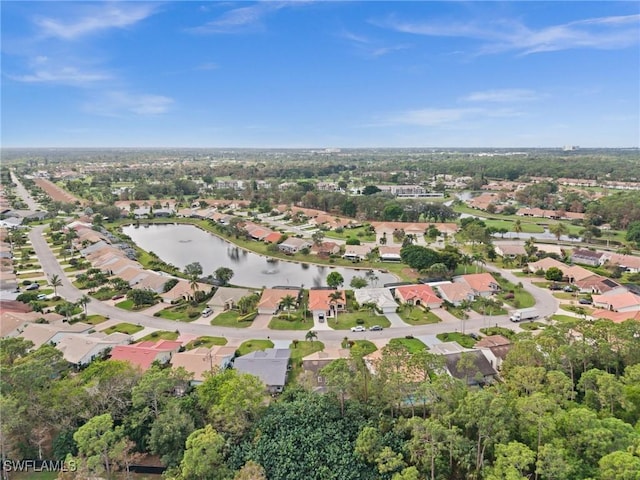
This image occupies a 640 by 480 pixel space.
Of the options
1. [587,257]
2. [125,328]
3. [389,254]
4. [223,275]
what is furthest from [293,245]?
[587,257]

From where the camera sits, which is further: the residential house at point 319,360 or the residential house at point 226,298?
the residential house at point 226,298

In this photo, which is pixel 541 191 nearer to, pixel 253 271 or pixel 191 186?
pixel 253 271

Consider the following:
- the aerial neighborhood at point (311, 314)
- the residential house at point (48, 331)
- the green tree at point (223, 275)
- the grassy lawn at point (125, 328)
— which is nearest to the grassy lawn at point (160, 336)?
the aerial neighborhood at point (311, 314)

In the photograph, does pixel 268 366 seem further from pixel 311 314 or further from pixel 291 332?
pixel 311 314

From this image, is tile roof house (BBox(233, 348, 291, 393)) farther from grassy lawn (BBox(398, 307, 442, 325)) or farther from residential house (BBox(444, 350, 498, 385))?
grassy lawn (BBox(398, 307, 442, 325))

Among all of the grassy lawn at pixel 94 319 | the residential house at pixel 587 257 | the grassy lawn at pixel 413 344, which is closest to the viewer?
the grassy lawn at pixel 413 344

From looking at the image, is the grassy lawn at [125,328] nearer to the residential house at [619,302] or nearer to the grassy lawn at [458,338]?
the grassy lawn at [458,338]

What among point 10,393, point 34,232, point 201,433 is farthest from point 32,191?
point 201,433
